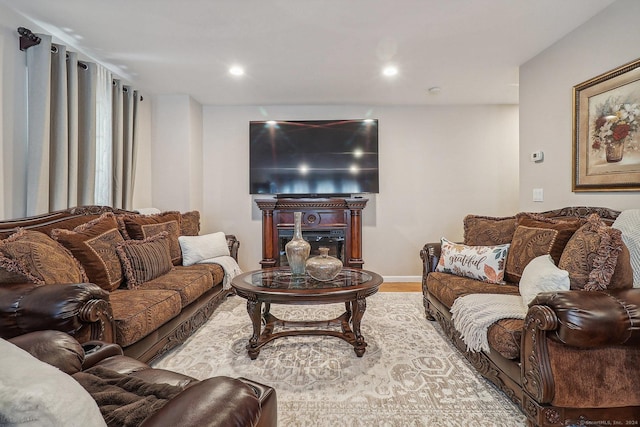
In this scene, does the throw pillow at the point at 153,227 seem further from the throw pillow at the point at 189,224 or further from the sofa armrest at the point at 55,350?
the sofa armrest at the point at 55,350

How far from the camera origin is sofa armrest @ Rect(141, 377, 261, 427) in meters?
0.68

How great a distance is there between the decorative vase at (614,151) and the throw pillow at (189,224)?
376cm

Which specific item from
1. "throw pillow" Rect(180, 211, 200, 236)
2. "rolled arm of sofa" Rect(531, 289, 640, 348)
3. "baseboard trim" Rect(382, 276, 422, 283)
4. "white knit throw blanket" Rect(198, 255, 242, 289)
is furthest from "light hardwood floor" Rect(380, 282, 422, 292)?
"rolled arm of sofa" Rect(531, 289, 640, 348)

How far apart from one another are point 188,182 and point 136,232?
1.49 meters

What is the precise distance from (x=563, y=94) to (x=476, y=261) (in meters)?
1.58

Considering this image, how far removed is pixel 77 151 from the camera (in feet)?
9.38

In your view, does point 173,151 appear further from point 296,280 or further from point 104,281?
point 296,280

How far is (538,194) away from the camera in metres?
3.12

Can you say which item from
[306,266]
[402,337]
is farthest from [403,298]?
[306,266]

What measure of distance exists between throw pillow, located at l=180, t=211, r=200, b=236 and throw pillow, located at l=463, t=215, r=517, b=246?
2854mm

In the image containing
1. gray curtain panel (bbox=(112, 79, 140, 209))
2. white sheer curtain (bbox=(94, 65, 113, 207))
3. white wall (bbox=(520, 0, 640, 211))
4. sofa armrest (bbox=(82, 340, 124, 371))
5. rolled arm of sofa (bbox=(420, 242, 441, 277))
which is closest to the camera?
sofa armrest (bbox=(82, 340, 124, 371))

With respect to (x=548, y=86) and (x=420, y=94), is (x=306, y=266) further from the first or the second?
(x=420, y=94)

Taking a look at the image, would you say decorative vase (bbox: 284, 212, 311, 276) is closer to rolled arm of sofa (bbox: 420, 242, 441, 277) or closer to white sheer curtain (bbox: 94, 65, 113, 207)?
rolled arm of sofa (bbox: 420, 242, 441, 277)

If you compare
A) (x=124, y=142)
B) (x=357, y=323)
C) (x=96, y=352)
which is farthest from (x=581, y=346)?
(x=124, y=142)
